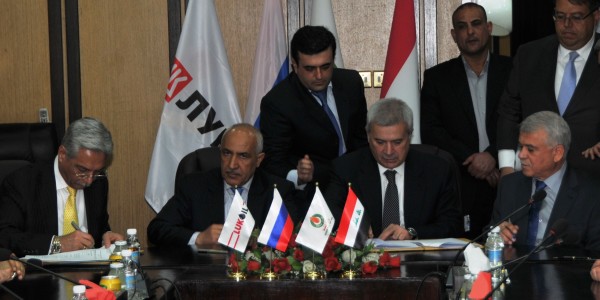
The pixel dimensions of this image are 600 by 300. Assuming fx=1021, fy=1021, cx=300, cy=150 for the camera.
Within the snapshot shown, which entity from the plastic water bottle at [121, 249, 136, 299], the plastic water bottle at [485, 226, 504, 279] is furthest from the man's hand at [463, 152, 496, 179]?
the plastic water bottle at [121, 249, 136, 299]

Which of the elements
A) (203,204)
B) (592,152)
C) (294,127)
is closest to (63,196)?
(203,204)

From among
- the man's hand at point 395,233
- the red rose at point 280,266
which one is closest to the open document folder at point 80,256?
the red rose at point 280,266

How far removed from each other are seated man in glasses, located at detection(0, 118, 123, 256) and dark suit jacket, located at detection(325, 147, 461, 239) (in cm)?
112

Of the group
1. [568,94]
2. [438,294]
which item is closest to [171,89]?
[568,94]

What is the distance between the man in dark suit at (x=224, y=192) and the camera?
471cm

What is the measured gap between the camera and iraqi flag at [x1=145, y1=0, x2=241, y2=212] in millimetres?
6125

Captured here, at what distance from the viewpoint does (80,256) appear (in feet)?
13.1

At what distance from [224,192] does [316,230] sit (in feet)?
3.92

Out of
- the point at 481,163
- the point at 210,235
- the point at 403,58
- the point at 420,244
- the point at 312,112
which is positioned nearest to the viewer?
the point at 420,244

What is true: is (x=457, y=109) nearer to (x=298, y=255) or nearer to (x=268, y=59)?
(x=268, y=59)

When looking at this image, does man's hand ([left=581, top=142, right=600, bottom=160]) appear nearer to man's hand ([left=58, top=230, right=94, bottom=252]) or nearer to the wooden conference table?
the wooden conference table

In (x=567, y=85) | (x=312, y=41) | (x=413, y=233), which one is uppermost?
(x=312, y=41)

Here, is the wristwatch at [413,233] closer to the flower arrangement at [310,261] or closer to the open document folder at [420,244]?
the open document folder at [420,244]

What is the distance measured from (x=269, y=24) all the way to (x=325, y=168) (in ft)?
5.13
